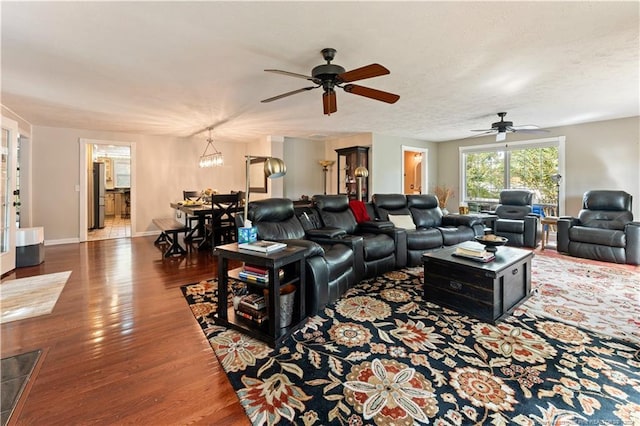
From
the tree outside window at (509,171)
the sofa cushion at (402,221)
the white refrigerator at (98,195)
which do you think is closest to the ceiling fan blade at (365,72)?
the sofa cushion at (402,221)

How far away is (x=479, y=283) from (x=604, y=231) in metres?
3.59

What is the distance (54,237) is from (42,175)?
1241 millimetres

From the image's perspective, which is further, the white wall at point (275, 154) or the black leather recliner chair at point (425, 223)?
the white wall at point (275, 154)

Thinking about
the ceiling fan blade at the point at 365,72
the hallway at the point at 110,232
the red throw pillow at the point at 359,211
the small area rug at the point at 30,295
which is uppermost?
the ceiling fan blade at the point at 365,72

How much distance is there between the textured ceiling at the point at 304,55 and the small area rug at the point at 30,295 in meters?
2.30

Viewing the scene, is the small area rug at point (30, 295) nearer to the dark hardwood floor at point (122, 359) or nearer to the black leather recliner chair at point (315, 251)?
the dark hardwood floor at point (122, 359)

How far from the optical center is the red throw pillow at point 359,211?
437cm

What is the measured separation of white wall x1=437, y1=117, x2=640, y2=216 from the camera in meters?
5.37

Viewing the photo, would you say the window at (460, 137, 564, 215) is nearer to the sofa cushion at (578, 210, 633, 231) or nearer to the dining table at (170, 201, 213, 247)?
the sofa cushion at (578, 210, 633, 231)

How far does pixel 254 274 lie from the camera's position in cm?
228

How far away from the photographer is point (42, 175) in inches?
227

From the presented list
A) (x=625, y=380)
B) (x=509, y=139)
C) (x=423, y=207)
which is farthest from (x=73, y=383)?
(x=509, y=139)

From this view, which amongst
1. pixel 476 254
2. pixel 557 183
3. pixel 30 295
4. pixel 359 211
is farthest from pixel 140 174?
pixel 557 183

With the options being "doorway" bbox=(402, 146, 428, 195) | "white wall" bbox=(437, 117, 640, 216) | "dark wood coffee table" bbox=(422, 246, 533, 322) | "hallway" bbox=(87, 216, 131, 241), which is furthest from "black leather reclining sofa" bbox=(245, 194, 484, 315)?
"hallway" bbox=(87, 216, 131, 241)
